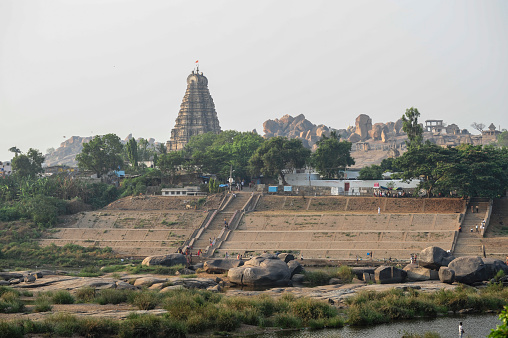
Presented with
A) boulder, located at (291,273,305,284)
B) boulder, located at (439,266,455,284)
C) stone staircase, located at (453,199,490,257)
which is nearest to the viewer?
boulder, located at (439,266,455,284)

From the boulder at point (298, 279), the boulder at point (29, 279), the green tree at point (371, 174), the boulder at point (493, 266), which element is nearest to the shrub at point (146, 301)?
the boulder at point (298, 279)

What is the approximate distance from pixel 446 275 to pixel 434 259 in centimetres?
254

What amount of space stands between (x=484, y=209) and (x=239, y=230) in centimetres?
2534

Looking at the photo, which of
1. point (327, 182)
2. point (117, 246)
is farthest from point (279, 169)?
point (117, 246)

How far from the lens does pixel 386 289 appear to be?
40875 millimetres

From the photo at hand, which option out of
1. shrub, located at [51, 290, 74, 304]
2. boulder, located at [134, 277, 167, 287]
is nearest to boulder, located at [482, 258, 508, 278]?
boulder, located at [134, 277, 167, 287]

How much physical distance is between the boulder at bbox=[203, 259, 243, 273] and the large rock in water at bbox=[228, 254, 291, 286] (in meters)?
3.23

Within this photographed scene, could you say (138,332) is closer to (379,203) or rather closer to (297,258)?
(297,258)

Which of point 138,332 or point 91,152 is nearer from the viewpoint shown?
point 138,332

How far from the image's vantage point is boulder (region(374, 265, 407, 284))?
1812 inches

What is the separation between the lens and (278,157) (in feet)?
270

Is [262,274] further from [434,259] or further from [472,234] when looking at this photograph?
[472,234]

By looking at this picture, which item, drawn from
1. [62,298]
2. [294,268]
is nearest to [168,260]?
[294,268]

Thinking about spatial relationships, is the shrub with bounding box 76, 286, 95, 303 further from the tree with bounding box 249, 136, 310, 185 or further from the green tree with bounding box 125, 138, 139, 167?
the green tree with bounding box 125, 138, 139, 167
